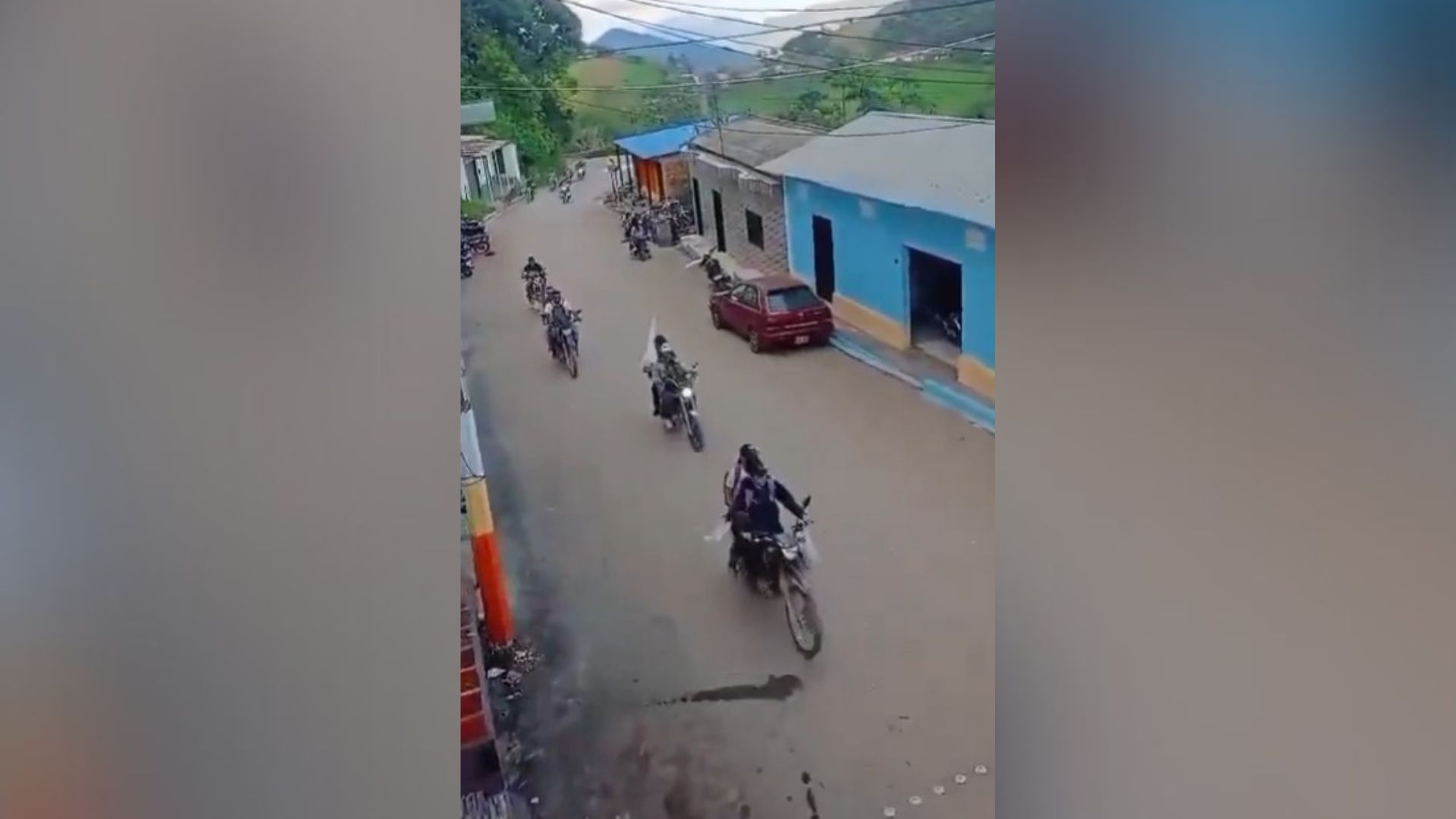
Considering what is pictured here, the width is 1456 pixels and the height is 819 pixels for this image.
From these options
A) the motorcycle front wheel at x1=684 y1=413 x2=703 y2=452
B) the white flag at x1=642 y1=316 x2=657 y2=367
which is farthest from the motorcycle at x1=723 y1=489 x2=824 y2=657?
the white flag at x1=642 y1=316 x2=657 y2=367

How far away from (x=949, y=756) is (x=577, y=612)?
0.42m

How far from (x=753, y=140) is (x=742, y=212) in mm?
76

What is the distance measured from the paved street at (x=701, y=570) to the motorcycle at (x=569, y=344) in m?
0.01

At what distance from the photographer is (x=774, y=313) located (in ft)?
3.22

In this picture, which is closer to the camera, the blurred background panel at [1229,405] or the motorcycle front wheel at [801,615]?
the blurred background panel at [1229,405]

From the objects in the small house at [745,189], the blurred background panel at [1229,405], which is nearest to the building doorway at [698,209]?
the small house at [745,189]

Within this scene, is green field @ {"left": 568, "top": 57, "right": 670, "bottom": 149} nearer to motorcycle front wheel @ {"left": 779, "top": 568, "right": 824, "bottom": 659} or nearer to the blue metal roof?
the blue metal roof

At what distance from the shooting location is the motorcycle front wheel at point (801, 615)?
38.4 inches

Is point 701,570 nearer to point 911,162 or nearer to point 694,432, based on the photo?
point 694,432

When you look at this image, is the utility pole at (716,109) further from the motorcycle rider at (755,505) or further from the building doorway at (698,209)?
the motorcycle rider at (755,505)

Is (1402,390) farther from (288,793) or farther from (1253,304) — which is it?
(288,793)

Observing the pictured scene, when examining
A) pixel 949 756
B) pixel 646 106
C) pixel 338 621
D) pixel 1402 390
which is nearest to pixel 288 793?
pixel 338 621

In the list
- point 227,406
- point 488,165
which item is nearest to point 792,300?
point 488,165

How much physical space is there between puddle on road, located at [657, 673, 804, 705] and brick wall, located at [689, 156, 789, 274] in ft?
1.44
